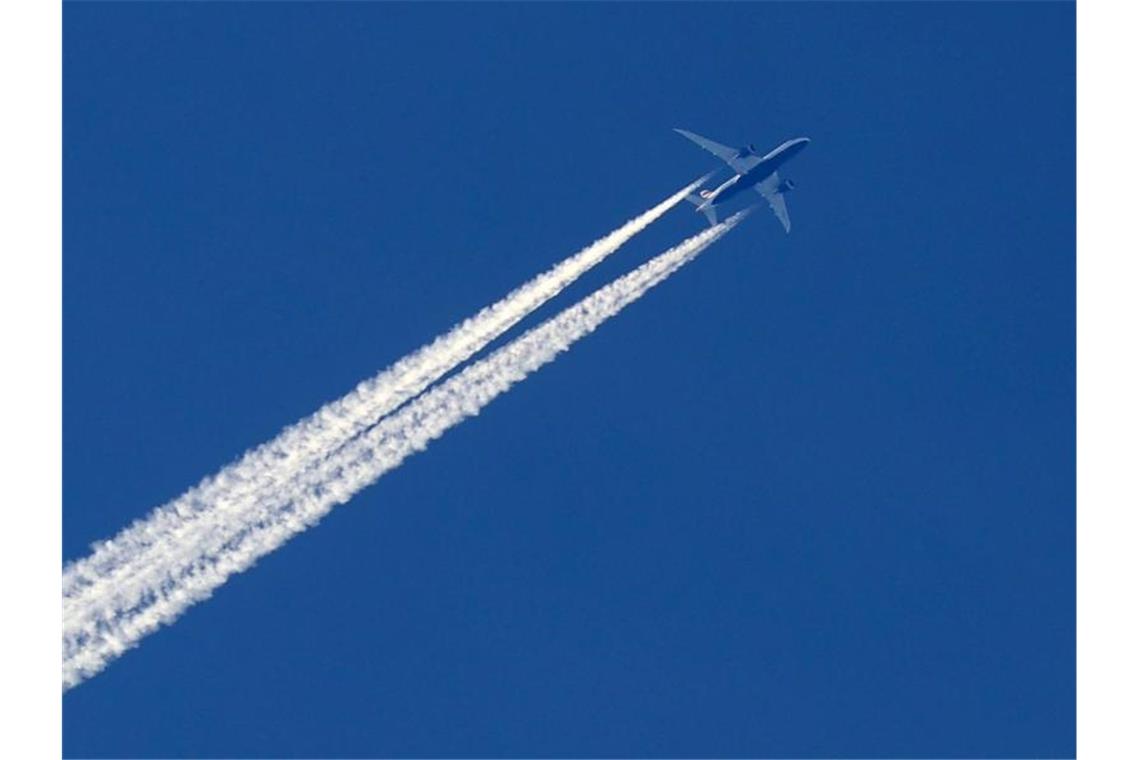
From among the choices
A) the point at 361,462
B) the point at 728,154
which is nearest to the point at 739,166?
the point at 728,154

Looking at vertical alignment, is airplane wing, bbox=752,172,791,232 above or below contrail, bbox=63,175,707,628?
above

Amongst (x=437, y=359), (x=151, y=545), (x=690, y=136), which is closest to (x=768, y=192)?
(x=690, y=136)

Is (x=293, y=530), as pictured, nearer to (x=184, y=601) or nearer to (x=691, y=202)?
(x=184, y=601)

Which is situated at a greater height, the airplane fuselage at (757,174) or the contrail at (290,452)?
the airplane fuselage at (757,174)

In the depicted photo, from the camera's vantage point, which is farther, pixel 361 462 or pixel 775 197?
pixel 775 197

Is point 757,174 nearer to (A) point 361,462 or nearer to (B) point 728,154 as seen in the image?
(B) point 728,154
